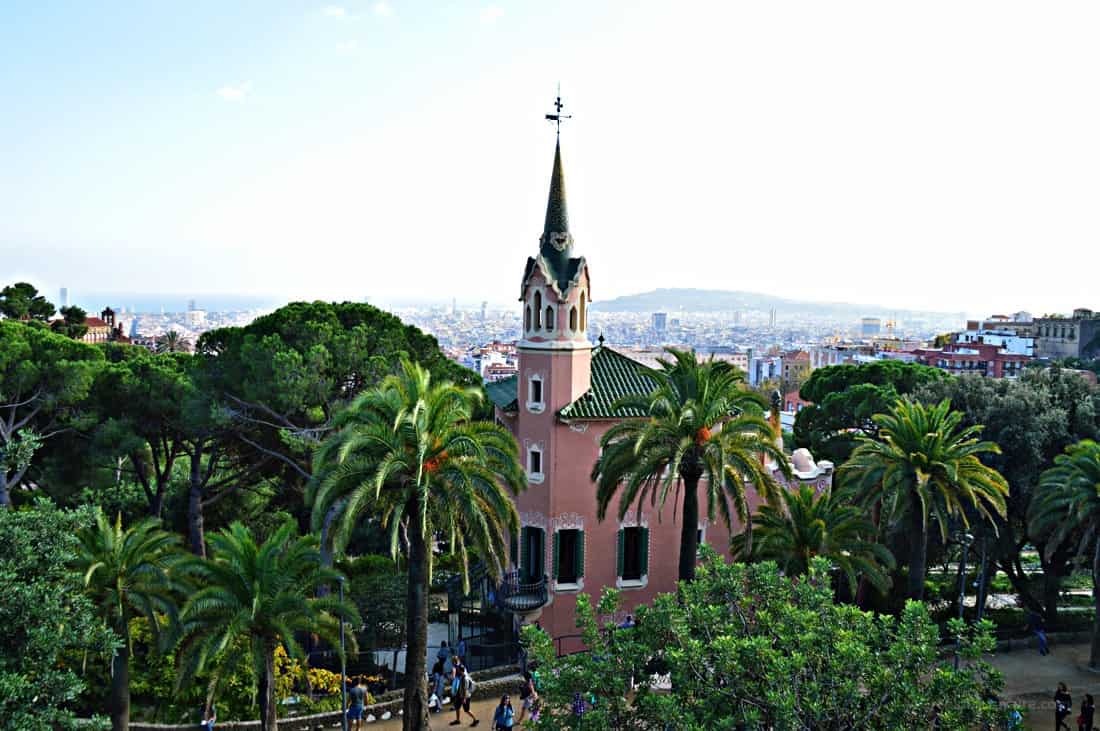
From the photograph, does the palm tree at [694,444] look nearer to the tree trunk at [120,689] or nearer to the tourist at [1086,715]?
the tourist at [1086,715]

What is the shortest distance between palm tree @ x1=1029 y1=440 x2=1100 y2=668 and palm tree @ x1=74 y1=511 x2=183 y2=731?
21.6 meters

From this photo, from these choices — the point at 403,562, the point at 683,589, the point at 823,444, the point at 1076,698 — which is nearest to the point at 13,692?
the point at 683,589

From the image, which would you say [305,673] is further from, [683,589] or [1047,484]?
[1047,484]

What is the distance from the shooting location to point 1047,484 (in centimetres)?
2367

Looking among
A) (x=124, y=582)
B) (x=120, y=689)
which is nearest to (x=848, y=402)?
(x=124, y=582)

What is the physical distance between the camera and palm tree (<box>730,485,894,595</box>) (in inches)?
892

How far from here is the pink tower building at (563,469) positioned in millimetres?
25219

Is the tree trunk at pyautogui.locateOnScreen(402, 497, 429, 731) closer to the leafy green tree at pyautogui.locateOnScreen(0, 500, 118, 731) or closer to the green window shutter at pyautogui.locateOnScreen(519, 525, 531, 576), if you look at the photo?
the leafy green tree at pyautogui.locateOnScreen(0, 500, 118, 731)

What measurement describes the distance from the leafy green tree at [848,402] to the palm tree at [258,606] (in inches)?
998

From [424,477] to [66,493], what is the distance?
61.3 feet

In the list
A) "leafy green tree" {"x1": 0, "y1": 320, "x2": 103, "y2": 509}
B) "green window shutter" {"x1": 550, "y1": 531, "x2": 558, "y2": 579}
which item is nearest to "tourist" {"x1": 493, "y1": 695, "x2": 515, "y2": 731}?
"green window shutter" {"x1": 550, "y1": 531, "x2": 558, "y2": 579}

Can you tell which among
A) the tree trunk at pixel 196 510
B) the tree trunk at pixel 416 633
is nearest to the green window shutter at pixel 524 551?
the tree trunk at pixel 416 633

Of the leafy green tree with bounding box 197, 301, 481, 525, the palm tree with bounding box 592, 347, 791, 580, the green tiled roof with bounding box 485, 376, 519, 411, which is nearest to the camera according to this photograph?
the palm tree with bounding box 592, 347, 791, 580

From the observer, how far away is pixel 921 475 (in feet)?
70.2
